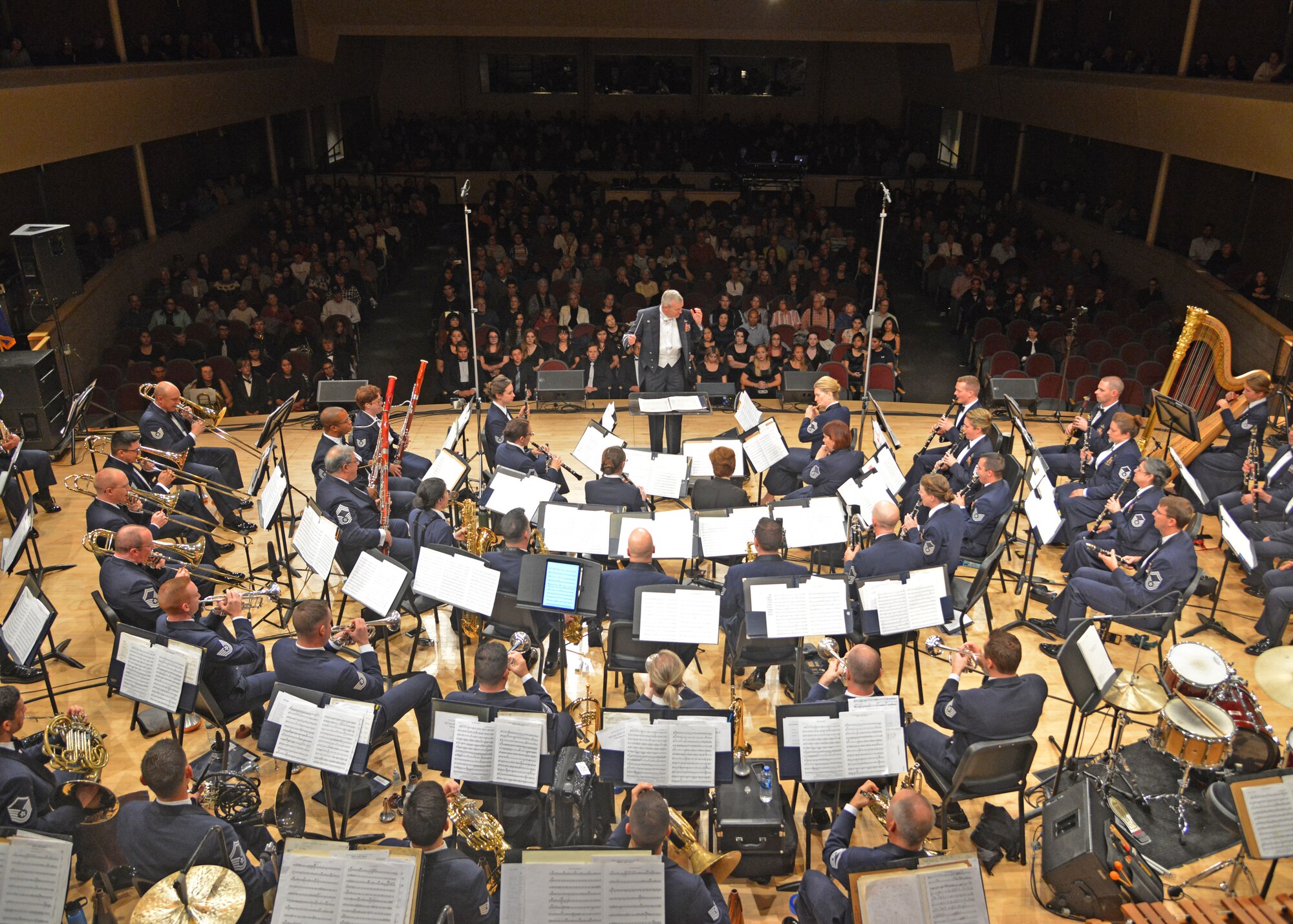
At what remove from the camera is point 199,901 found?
144 inches

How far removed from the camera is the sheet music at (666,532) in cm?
659

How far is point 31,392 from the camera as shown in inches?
387

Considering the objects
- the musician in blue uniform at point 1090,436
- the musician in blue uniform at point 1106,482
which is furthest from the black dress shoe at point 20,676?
the musician in blue uniform at point 1090,436

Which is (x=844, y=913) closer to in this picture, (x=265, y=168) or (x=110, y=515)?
(x=110, y=515)

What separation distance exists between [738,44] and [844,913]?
24012 mm

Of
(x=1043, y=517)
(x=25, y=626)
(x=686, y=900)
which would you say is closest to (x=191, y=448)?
(x=25, y=626)

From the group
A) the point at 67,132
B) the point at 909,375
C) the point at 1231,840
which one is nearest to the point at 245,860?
the point at 1231,840

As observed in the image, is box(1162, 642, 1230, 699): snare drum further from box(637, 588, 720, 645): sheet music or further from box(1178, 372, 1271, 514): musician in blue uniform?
box(1178, 372, 1271, 514): musician in blue uniform

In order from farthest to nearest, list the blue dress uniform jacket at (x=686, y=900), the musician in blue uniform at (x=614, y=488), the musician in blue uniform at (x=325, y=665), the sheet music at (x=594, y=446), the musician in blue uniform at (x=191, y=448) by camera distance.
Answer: the musician in blue uniform at (x=191, y=448), the sheet music at (x=594, y=446), the musician in blue uniform at (x=614, y=488), the musician in blue uniform at (x=325, y=665), the blue dress uniform jacket at (x=686, y=900)

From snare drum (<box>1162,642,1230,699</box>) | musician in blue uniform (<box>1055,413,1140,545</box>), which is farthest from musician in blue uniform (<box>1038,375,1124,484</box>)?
snare drum (<box>1162,642,1230,699</box>)

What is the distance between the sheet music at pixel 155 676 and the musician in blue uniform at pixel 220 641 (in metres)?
0.12

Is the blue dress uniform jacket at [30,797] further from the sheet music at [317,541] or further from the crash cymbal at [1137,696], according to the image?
the crash cymbal at [1137,696]

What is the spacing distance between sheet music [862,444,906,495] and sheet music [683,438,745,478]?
3.97ft

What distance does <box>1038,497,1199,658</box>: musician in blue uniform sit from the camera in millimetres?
6418
